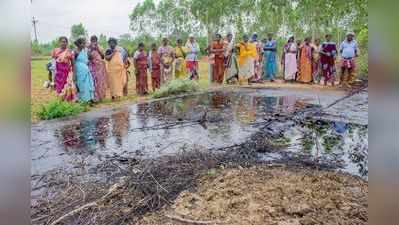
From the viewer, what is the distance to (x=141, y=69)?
11.3ft

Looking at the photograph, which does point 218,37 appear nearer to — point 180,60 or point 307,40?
point 180,60

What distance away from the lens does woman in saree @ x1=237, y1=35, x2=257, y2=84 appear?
3.42m

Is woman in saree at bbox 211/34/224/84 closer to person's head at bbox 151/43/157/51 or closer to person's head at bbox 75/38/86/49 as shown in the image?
person's head at bbox 151/43/157/51

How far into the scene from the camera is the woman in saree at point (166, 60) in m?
3.37

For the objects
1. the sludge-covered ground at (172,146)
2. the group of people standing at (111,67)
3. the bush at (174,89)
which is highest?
the group of people standing at (111,67)

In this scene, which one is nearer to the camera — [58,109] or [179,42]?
[58,109]

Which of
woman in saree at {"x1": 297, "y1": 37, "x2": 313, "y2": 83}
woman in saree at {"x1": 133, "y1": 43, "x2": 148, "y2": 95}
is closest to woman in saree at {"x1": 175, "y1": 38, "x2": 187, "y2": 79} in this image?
woman in saree at {"x1": 133, "y1": 43, "x2": 148, "y2": 95}

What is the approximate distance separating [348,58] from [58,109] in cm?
210

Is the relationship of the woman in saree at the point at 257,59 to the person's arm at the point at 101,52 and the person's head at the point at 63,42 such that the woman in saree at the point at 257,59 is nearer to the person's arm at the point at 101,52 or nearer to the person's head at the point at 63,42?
the person's arm at the point at 101,52

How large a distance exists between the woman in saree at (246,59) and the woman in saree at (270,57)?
0.09 meters

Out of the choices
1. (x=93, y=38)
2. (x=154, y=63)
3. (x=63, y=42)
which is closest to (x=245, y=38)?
(x=154, y=63)

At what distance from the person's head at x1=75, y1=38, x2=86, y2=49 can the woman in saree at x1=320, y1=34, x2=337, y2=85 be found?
5.70 feet

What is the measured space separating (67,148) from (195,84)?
3.48 feet

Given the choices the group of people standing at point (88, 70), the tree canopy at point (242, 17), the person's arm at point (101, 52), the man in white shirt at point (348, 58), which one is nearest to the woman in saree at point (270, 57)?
the tree canopy at point (242, 17)
